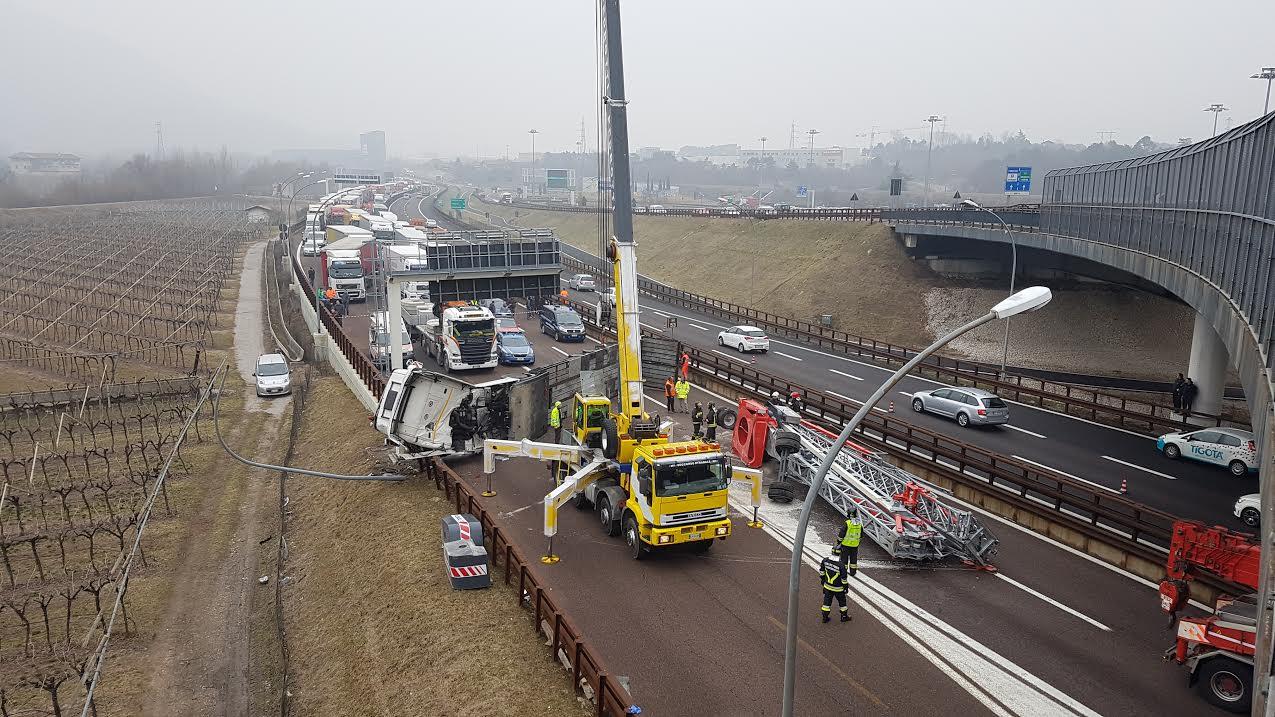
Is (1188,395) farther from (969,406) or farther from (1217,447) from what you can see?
(969,406)

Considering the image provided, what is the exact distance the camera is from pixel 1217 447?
2503 centimetres

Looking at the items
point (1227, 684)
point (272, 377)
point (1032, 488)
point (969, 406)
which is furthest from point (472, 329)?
point (1227, 684)

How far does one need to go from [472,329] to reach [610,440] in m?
19.4

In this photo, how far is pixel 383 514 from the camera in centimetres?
2252

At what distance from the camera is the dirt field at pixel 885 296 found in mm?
42750

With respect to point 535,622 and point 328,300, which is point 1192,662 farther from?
point 328,300

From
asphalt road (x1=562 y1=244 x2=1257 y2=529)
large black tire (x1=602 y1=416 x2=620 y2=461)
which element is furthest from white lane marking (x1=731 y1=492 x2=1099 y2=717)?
asphalt road (x1=562 y1=244 x2=1257 y2=529)

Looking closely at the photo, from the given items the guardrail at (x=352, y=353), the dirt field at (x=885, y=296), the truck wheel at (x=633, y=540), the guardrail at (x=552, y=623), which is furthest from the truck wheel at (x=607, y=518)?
the dirt field at (x=885, y=296)

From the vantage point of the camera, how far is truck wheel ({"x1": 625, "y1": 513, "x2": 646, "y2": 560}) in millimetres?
18109

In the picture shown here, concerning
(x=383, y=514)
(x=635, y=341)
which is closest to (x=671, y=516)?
(x=635, y=341)

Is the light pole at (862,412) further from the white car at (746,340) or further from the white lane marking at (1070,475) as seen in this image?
the white car at (746,340)

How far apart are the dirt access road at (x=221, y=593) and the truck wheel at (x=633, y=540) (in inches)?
307

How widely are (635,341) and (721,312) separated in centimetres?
3832

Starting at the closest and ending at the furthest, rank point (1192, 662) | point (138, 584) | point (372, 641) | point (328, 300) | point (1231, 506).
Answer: point (1192, 662) → point (372, 641) → point (138, 584) → point (1231, 506) → point (328, 300)
